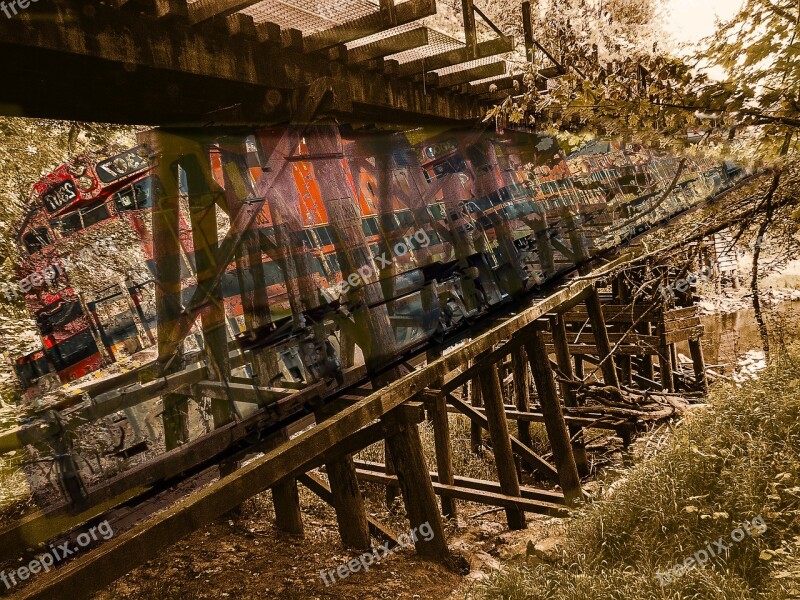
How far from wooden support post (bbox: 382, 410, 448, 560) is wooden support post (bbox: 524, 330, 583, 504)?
81.2 inches

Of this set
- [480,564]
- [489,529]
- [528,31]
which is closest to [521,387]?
[489,529]

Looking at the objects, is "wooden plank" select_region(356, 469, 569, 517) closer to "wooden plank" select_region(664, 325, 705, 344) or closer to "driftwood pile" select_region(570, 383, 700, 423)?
"driftwood pile" select_region(570, 383, 700, 423)

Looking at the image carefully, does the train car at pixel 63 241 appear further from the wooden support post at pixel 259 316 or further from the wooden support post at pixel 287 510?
the wooden support post at pixel 287 510

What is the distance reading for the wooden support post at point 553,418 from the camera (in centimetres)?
601

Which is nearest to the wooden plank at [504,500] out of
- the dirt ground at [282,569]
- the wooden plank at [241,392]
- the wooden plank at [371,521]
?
the dirt ground at [282,569]

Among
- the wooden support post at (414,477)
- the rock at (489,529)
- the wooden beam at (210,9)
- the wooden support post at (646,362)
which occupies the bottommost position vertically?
the rock at (489,529)

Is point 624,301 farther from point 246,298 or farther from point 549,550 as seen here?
point 246,298

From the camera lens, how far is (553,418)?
607 cm

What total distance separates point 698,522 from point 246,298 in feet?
13.9

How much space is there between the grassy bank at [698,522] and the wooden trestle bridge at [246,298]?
0.79 meters

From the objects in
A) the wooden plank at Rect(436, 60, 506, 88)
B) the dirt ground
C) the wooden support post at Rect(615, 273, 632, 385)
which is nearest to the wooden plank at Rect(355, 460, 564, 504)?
the dirt ground

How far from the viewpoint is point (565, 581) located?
3916 millimetres

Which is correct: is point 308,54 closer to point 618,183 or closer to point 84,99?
point 84,99

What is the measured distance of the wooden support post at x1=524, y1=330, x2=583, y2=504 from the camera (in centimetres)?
601
